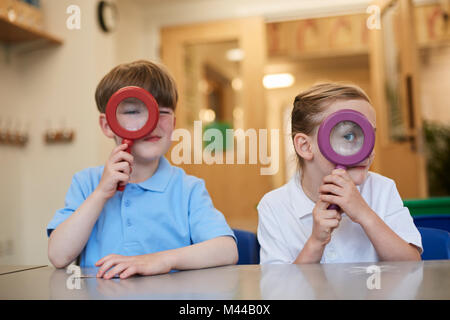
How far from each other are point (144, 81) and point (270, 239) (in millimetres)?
512

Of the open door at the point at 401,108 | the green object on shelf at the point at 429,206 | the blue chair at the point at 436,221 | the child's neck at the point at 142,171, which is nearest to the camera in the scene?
the child's neck at the point at 142,171

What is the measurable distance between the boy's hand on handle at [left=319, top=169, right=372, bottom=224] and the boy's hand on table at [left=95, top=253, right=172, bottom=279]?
1.07ft

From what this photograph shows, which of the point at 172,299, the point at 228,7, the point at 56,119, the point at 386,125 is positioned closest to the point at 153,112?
the point at 172,299

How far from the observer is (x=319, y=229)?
863 mm

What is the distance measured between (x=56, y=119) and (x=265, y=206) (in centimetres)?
235

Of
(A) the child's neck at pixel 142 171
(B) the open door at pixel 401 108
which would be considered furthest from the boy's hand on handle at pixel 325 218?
(B) the open door at pixel 401 108

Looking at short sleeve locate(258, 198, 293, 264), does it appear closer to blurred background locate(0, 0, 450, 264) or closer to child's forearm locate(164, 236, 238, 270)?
child's forearm locate(164, 236, 238, 270)

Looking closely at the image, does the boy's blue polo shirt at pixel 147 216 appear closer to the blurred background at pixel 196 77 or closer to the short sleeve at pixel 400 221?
the short sleeve at pixel 400 221

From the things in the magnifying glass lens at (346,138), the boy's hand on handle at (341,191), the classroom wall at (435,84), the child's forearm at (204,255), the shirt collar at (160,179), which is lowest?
the child's forearm at (204,255)

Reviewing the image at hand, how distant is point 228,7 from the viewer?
4141 mm

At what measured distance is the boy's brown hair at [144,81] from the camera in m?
1.11

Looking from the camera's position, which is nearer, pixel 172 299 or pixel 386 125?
pixel 172 299
